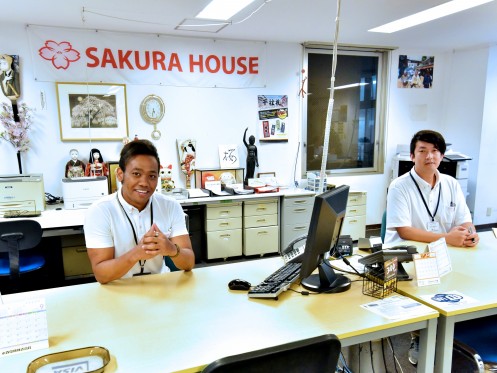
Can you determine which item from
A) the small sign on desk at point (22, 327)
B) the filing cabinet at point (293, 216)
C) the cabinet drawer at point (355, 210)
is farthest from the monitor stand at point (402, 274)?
the cabinet drawer at point (355, 210)

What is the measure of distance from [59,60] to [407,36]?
12.9ft

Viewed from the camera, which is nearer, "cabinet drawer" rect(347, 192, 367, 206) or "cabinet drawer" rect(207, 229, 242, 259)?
"cabinet drawer" rect(207, 229, 242, 259)

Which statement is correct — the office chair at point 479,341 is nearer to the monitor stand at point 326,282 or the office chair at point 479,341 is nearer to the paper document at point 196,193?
the monitor stand at point 326,282

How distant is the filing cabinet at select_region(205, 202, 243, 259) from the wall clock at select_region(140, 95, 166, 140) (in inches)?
43.9

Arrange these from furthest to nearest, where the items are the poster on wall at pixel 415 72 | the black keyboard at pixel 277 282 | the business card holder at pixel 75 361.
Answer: the poster on wall at pixel 415 72
the black keyboard at pixel 277 282
the business card holder at pixel 75 361

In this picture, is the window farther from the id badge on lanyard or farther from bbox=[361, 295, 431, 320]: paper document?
bbox=[361, 295, 431, 320]: paper document

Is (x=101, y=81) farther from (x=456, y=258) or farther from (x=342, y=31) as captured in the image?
(x=456, y=258)

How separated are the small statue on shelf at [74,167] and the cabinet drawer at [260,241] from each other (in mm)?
1856

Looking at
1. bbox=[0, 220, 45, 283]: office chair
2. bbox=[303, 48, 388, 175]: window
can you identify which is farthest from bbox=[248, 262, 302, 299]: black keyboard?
bbox=[303, 48, 388, 175]: window

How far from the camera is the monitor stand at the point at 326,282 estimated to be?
1607mm

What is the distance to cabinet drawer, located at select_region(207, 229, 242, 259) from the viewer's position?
4.02 metres

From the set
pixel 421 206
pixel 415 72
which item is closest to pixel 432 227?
pixel 421 206

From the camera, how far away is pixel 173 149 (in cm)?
435

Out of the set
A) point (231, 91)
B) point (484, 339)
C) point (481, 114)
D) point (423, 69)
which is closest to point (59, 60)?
point (231, 91)
